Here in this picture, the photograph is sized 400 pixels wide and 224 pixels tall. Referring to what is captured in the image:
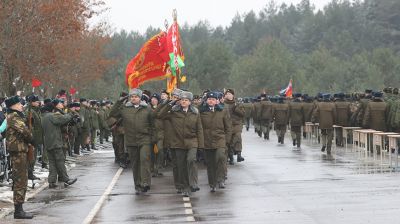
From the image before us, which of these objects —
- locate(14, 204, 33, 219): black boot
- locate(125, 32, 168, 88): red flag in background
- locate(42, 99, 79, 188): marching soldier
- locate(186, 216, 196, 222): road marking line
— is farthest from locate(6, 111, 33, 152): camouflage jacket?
locate(125, 32, 168, 88): red flag in background

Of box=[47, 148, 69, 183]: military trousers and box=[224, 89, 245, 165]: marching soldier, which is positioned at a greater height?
box=[224, 89, 245, 165]: marching soldier

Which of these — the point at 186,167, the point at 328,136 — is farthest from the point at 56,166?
the point at 328,136

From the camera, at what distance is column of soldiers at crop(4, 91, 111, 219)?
14992 millimetres

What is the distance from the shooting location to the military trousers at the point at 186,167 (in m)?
17.4

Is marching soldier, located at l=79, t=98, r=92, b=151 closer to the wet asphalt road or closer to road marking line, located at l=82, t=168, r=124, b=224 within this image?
the wet asphalt road

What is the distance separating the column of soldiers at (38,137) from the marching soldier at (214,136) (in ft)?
10.6

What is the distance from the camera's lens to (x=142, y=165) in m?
18.0

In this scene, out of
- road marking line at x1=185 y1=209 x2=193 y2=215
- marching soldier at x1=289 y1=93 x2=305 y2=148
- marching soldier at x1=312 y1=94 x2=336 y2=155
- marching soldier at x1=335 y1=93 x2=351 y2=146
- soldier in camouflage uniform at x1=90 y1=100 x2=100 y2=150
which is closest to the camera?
road marking line at x1=185 y1=209 x2=193 y2=215

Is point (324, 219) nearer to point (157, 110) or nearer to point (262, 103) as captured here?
point (157, 110)

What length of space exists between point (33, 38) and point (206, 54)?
84647mm

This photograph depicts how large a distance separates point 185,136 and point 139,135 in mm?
1010

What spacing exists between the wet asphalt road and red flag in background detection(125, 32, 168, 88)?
2737 millimetres

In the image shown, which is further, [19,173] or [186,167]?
[186,167]

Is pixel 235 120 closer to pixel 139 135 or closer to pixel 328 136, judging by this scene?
pixel 328 136
